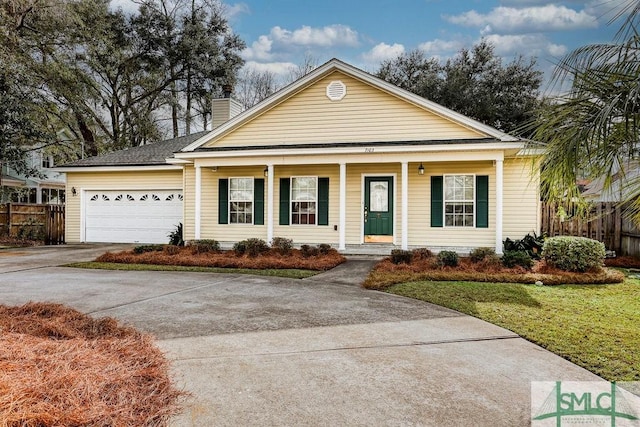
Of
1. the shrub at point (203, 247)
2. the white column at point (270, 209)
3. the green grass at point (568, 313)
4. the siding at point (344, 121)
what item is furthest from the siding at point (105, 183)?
the green grass at point (568, 313)

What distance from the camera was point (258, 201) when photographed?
45.0ft

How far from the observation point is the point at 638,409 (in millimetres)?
2854

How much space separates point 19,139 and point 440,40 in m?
23.0

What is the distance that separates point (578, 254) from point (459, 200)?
409 centimetres

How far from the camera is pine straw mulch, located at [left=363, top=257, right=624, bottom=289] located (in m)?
8.02

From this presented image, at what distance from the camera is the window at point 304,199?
13.4 meters

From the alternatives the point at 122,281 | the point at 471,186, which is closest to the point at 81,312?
the point at 122,281

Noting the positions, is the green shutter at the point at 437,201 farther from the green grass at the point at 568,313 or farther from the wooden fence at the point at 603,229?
the green grass at the point at 568,313

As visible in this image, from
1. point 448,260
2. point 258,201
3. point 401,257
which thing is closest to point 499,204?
point 448,260

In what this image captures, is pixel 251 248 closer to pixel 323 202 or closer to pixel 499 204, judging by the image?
pixel 323 202

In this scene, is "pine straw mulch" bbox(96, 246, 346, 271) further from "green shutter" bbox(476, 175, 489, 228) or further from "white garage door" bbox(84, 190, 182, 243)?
"green shutter" bbox(476, 175, 489, 228)

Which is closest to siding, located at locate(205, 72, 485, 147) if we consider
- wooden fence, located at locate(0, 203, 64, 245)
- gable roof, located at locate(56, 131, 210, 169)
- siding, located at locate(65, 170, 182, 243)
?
siding, located at locate(65, 170, 182, 243)

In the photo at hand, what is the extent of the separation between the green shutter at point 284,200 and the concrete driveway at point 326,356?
6326mm

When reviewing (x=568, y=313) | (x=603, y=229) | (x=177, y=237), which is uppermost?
(x=603, y=229)
